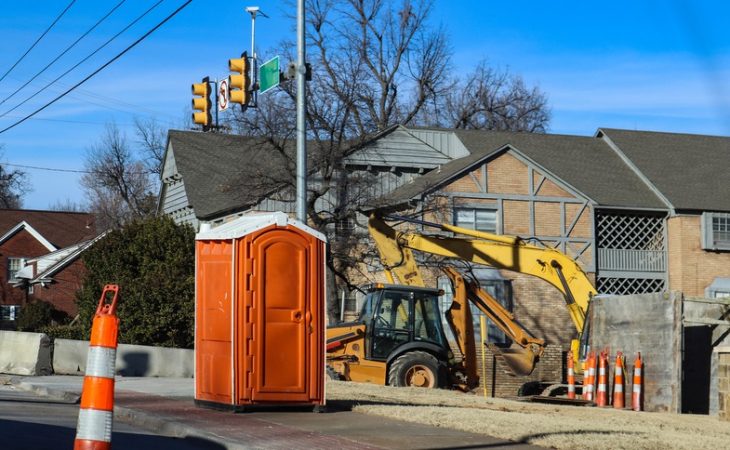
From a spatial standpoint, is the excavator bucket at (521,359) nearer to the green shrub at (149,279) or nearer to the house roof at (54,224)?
the green shrub at (149,279)

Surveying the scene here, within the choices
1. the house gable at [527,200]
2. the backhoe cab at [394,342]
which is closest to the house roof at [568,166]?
the house gable at [527,200]

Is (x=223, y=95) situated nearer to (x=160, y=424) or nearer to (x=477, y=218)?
(x=160, y=424)

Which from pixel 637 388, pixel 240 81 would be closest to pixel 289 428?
pixel 240 81

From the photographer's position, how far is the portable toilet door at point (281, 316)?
44.1 ft

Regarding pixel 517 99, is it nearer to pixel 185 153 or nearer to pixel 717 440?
pixel 185 153

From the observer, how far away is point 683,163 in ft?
146

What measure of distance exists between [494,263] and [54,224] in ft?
150

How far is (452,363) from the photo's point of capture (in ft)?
76.4

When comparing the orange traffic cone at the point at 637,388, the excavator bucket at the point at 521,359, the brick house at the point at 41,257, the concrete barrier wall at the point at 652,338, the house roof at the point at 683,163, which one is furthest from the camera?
the brick house at the point at 41,257

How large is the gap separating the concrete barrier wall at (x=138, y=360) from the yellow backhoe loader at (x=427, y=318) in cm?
385

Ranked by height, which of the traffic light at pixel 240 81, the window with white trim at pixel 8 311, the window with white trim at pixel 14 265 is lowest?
the window with white trim at pixel 8 311

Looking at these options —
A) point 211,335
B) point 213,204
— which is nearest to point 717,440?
point 211,335

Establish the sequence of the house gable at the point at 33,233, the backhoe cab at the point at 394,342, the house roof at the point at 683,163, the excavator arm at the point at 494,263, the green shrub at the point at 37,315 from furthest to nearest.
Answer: the house gable at the point at 33,233 → the green shrub at the point at 37,315 → the house roof at the point at 683,163 → the excavator arm at the point at 494,263 → the backhoe cab at the point at 394,342

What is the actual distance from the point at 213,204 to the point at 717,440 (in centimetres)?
3057
